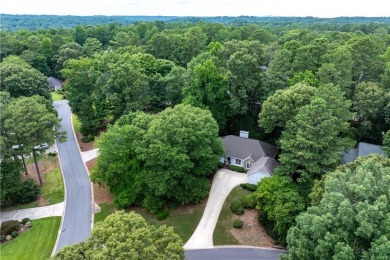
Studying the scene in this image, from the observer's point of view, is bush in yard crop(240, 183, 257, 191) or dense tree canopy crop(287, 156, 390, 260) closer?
dense tree canopy crop(287, 156, 390, 260)

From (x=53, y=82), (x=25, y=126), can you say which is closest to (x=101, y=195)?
(x=25, y=126)

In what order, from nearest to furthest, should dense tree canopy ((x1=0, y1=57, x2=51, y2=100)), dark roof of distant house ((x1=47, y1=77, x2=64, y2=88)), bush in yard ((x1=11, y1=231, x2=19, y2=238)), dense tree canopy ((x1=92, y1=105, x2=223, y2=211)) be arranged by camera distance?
bush in yard ((x1=11, y1=231, x2=19, y2=238)), dense tree canopy ((x1=92, y1=105, x2=223, y2=211)), dense tree canopy ((x1=0, y1=57, x2=51, y2=100)), dark roof of distant house ((x1=47, y1=77, x2=64, y2=88))

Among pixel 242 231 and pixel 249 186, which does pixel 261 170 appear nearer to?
pixel 249 186

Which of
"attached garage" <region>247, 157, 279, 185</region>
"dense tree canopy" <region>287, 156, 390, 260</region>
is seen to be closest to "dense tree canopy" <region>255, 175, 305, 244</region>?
"attached garage" <region>247, 157, 279, 185</region>

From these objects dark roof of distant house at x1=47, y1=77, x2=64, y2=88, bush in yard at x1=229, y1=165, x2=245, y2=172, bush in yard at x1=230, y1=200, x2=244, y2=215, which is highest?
dark roof of distant house at x1=47, y1=77, x2=64, y2=88

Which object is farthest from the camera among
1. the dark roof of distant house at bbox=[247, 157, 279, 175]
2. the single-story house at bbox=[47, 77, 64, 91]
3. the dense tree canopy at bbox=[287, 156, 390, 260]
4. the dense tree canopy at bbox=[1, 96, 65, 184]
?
the single-story house at bbox=[47, 77, 64, 91]

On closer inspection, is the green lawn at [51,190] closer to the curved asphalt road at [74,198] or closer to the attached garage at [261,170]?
the curved asphalt road at [74,198]

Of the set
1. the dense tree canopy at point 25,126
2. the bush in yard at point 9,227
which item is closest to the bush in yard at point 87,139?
the dense tree canopy at point 25,126

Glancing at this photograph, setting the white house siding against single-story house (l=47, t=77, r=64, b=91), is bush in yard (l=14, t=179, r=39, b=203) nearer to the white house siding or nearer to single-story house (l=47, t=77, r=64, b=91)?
the white house siding
